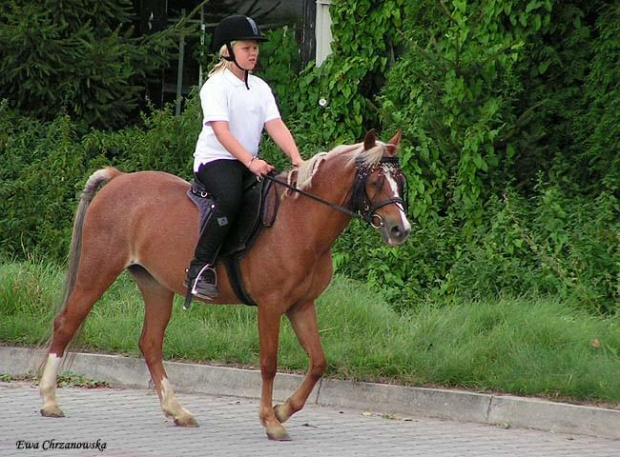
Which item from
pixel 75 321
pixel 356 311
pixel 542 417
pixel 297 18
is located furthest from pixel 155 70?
pixel 542 417

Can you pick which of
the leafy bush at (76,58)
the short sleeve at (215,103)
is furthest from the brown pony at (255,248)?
the leafy bush at (76,58)

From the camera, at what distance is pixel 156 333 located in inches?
366

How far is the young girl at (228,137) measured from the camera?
336 inches

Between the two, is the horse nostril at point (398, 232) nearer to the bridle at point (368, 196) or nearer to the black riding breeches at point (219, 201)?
the bridle at point (368, 196)

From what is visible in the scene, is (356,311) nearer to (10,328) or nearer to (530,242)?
(530,242)

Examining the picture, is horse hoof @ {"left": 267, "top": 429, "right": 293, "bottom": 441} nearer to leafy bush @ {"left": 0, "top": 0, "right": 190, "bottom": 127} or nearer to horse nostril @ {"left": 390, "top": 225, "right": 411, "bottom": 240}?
horse nostril @ {"left": 390, "top": 225, "right": 411, "bottom": 240}

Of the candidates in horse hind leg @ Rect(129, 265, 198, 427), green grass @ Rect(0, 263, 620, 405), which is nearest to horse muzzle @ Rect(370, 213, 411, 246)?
green grass @ Rect(0, 263, 620, 405)

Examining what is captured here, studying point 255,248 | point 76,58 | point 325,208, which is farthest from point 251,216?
point 76,58

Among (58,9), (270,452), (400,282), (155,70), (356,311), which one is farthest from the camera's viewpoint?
(155,70)

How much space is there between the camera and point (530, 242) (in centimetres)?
1198

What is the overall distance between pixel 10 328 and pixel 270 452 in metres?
3.93

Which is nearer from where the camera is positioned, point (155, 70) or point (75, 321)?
point (75, 321)

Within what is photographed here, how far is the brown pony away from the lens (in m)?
8.30

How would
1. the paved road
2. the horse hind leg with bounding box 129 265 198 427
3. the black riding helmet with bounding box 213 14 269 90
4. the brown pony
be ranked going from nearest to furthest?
the paved road < the brown pony < the black riding helmet with bounding box 213 14 269 90 < the horse hind leg with bounding box 129 265 198 427
